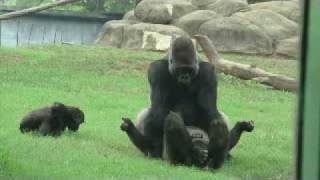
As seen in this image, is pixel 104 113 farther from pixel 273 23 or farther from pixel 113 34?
pixel 273 23

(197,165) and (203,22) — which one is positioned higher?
(197,165)

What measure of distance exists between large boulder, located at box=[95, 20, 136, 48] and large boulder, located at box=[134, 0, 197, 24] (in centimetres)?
39

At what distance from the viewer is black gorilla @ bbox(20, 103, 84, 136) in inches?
215

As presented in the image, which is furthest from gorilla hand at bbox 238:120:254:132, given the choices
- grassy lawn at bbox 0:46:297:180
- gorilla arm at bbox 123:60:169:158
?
gorilla arm at bbox 123:60:169:158

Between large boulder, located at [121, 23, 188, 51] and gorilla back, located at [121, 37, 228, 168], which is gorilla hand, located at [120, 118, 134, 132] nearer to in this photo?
gorilla back, located at [121, 37, 228, 168]

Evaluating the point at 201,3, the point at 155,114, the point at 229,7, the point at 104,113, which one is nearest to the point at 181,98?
the point at 155,114

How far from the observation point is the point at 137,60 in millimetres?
12000

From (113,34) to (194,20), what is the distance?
71.7 inches

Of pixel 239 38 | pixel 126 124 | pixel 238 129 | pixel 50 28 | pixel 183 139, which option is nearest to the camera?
pixel 183 139

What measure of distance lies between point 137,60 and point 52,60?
148cm

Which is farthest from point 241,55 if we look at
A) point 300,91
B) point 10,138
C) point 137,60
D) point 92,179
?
point 300,91

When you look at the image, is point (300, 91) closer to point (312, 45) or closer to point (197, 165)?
point (312, 45)

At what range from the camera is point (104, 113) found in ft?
24.5

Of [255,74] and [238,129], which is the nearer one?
[238,129]
